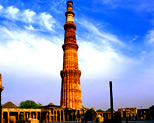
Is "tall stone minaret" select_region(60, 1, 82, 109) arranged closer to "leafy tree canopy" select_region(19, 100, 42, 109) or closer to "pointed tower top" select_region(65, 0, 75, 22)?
"pointed tower top" select_region(65, 0, 75, 22)

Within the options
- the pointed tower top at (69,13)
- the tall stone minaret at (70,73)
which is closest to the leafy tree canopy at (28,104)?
the tall stone minaret at (70,73)

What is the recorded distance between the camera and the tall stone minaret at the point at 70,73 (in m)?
58.1

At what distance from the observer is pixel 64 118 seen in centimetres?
5341

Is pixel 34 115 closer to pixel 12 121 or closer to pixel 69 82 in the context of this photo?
pixel 12 121

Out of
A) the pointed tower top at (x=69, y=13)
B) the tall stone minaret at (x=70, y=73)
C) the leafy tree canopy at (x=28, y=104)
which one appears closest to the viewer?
the tall stone minaret at (x=70, y=73)

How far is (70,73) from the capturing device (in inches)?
2354

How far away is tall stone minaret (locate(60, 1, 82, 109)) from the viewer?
191ft

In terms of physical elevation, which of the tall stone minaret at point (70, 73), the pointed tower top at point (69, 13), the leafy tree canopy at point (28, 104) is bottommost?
the leafy tree canopy at point (28, 104)

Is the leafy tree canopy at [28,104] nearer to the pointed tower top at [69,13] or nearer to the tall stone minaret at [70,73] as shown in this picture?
the tall stone minaret at [70,73]

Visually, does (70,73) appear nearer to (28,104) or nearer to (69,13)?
(69,13)

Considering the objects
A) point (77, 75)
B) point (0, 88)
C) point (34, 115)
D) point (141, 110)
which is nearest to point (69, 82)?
point (77, 75)

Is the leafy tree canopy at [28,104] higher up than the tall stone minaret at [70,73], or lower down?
lower down

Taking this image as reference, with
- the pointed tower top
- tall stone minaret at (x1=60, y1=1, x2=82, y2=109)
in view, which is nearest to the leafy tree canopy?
tall stone minaret at (x1=60, y1=1, x2=82, y2=109)

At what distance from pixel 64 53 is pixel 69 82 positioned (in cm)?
983
